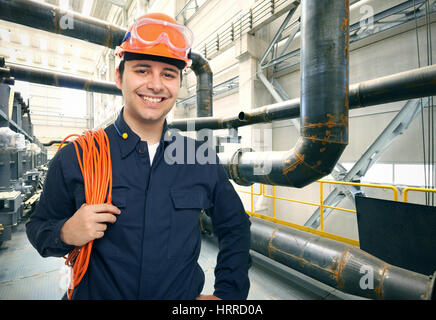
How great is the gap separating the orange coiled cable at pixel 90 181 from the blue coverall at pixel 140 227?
32mm

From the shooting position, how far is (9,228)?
13.4 ft

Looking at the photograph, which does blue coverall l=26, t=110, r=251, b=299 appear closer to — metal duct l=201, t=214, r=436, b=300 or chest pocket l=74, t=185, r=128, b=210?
chest pocket l=74, t=185, r=128, b=210

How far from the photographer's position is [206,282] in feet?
10.8

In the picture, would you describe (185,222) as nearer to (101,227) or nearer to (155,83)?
(101,227)

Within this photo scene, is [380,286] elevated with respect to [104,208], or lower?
lower

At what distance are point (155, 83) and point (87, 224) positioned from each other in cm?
73

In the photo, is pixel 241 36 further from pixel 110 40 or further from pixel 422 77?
pixel 422 77

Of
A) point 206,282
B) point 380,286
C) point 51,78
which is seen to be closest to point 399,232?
point 380,286

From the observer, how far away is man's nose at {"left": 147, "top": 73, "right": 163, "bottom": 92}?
1.08 m

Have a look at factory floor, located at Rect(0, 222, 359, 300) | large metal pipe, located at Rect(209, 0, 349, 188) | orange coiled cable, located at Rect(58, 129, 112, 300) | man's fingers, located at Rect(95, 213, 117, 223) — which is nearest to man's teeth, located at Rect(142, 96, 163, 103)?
orange coiled cable, located at Rect(58, 129, 112, 300)

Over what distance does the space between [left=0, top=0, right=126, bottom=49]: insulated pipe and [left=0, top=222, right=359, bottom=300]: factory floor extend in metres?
3.75
